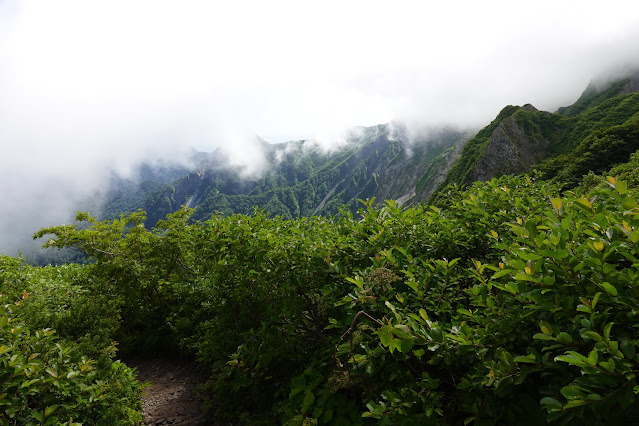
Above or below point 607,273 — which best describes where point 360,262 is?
below

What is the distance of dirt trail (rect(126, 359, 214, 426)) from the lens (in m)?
5.93

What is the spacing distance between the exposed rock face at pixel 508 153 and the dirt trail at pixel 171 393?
70375 millimetres

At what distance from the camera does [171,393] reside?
22.9ft

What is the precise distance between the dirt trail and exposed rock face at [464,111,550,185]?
70.4m

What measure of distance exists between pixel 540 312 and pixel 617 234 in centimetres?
68

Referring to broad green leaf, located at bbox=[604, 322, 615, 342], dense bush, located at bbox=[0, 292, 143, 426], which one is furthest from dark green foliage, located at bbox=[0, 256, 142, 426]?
broad green leaf, located at bbox=[604, 322, 615, 342]

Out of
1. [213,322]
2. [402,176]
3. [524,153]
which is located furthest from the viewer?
[402,176]

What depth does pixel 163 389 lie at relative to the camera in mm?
7215

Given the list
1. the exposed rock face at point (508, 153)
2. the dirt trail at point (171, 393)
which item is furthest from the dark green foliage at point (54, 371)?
the exposed rock face at point (508, 153)

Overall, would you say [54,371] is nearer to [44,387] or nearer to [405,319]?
[44,387]

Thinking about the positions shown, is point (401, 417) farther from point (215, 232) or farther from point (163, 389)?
point (163, 389)

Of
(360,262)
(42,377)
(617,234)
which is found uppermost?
(617,234)

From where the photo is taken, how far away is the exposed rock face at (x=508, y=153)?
6844 cm

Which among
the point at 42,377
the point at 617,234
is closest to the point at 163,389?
the point at 42,377
